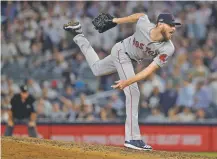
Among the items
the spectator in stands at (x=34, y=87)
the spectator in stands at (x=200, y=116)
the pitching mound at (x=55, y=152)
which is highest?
the spectator in stands at (x=34, y=87)

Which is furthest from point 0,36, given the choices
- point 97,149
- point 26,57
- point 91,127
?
point 97,149

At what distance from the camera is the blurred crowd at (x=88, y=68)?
17977 millimetres

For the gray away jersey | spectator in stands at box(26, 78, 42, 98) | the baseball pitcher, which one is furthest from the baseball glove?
spectator in stands at box(26, 78, 42, 98)

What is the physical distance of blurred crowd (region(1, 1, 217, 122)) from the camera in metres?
18.0

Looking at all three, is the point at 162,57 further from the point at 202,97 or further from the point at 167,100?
the point at 167,100

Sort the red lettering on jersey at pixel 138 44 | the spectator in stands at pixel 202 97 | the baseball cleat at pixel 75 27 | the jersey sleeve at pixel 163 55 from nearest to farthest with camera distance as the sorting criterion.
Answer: the jersey sleeve at pixel 163 55 → the red lettering on jersey at pixel 138 44 → the baseball cleat at pixel 75 27 → the spectator in stands at pixel 202 97

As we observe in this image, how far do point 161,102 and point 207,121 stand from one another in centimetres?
123

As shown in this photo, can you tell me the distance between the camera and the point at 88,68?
1938 centimetres

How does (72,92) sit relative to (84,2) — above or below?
below

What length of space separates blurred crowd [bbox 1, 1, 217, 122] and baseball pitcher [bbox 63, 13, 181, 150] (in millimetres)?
7166

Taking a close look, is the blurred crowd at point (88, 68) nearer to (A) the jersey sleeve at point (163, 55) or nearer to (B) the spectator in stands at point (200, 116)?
(B) the spectator in stands at point (200, 116)

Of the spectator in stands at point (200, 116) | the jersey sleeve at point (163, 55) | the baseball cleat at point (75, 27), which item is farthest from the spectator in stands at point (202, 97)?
the jersey sleeve at point (163, 55)

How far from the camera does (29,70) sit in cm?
1964

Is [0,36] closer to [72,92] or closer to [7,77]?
[7,77]
